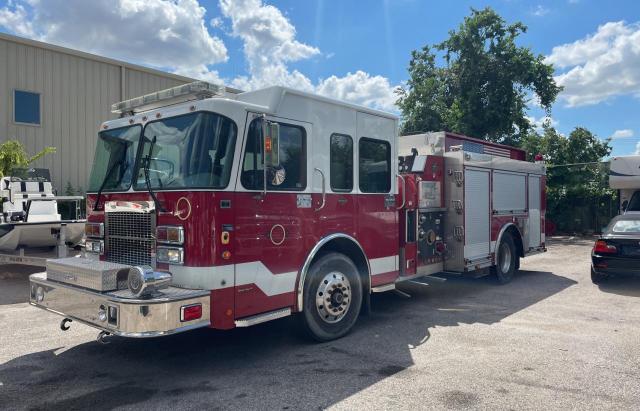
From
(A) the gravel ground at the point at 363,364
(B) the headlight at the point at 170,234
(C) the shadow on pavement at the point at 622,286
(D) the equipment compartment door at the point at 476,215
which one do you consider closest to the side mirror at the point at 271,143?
(B) the headlight at the point at 170,234

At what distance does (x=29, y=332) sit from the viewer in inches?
241

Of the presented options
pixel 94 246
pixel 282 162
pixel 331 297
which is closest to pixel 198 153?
pixel 282 162

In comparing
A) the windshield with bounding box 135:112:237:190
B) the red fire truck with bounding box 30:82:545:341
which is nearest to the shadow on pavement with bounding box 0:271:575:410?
the red fire truck with bounding box 30:82:545:341

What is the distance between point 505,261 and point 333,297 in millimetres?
5385

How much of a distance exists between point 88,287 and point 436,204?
5.27 metres

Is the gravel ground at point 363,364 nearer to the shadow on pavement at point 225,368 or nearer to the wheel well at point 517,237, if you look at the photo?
the shadow on pavement at point 225,368

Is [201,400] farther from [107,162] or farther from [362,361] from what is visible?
[107,162]

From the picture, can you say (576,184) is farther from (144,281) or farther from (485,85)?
(144,281)

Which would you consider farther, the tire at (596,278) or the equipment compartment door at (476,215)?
the tire at (596,278)

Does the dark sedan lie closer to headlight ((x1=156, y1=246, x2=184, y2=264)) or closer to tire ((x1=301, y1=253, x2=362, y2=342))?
tire ((x1=301, y1=253, x2=362, y2=342))

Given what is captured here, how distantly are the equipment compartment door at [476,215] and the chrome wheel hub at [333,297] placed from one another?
10.0 ft

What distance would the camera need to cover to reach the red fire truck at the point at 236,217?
4320 millimetres

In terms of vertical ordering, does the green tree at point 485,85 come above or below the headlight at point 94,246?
above

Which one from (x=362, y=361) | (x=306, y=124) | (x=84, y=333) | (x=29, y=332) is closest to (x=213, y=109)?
(x=306, y=124)
